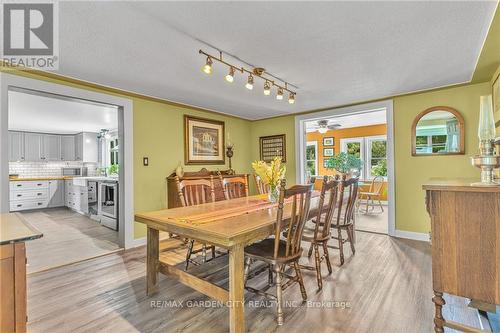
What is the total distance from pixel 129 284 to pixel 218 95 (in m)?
2.70

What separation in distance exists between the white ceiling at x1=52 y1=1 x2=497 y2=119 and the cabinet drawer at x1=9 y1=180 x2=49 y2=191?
5403 millimetres

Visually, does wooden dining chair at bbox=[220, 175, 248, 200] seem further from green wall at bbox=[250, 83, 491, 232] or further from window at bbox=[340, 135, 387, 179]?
window at bbox=[340, 135, 387, 179]

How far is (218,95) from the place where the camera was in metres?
3.68

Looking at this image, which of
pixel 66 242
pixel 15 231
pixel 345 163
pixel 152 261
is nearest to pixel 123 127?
pixel 66 242

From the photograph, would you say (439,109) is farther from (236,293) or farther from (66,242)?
(66,242)

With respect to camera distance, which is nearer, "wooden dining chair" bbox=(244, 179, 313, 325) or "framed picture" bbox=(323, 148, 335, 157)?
"wooden dining chair" bbox=(244, 179, 313, 325)

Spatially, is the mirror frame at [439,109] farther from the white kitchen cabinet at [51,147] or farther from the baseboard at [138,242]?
the white kitchen cabinet at [51,147]

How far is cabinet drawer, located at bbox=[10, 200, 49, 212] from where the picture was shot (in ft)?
20.1

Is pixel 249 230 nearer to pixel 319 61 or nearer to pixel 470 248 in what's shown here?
pixel 470 248

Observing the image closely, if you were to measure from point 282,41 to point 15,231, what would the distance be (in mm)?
2191

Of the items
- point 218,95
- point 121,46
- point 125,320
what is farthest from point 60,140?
point 125,320

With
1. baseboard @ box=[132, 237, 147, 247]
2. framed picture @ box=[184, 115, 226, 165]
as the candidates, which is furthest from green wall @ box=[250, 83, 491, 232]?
baseboard @ box=[132, 237, 147, 247]

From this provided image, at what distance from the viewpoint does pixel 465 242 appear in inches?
58.2

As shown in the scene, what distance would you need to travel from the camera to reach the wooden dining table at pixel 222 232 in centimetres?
157
